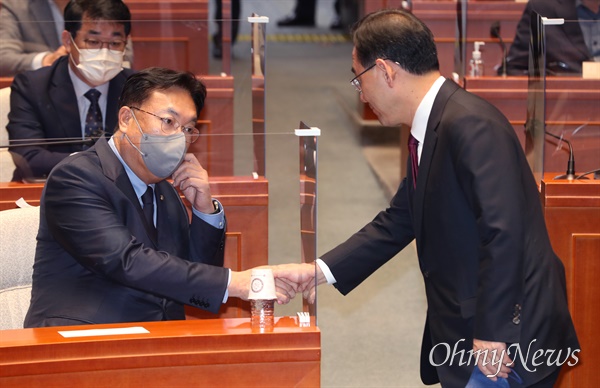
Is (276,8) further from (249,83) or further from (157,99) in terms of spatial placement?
(157,99)

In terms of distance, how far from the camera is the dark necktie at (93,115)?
3.54 metres

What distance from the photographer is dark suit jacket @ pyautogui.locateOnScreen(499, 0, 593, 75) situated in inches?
139

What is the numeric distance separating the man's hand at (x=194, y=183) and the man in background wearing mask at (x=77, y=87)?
1.04m

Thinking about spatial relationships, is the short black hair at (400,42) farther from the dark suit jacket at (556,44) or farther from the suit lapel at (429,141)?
the dark suit jacket at (556,44)

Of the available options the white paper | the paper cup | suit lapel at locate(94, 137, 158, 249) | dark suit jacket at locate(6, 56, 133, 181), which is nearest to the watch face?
the paper cup

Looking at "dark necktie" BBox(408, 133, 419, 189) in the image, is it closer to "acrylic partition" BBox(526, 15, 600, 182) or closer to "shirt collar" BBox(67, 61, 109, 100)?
"acrylic partition" BBox(526, 15, 600, 182)

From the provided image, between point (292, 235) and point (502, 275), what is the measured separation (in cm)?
249

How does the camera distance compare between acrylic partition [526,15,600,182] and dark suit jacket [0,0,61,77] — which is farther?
dark suit jacket [0,0,61,77]

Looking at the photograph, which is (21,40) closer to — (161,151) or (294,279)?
(161,151)

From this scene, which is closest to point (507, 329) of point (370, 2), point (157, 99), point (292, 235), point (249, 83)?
point (157, 99)

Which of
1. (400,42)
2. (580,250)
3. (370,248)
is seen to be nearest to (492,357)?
(370,248)

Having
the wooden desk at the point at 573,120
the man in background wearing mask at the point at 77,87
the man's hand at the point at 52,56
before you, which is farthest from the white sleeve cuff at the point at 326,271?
the man's hand at the point at 52,56

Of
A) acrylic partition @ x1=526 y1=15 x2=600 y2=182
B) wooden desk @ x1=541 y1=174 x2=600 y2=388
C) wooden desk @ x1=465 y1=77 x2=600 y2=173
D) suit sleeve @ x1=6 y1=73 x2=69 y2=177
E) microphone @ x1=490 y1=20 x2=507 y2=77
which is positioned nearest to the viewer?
wooden desk @ x1=541 y1=174 x2=600 y2=388

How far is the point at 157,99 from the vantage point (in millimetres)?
2334
